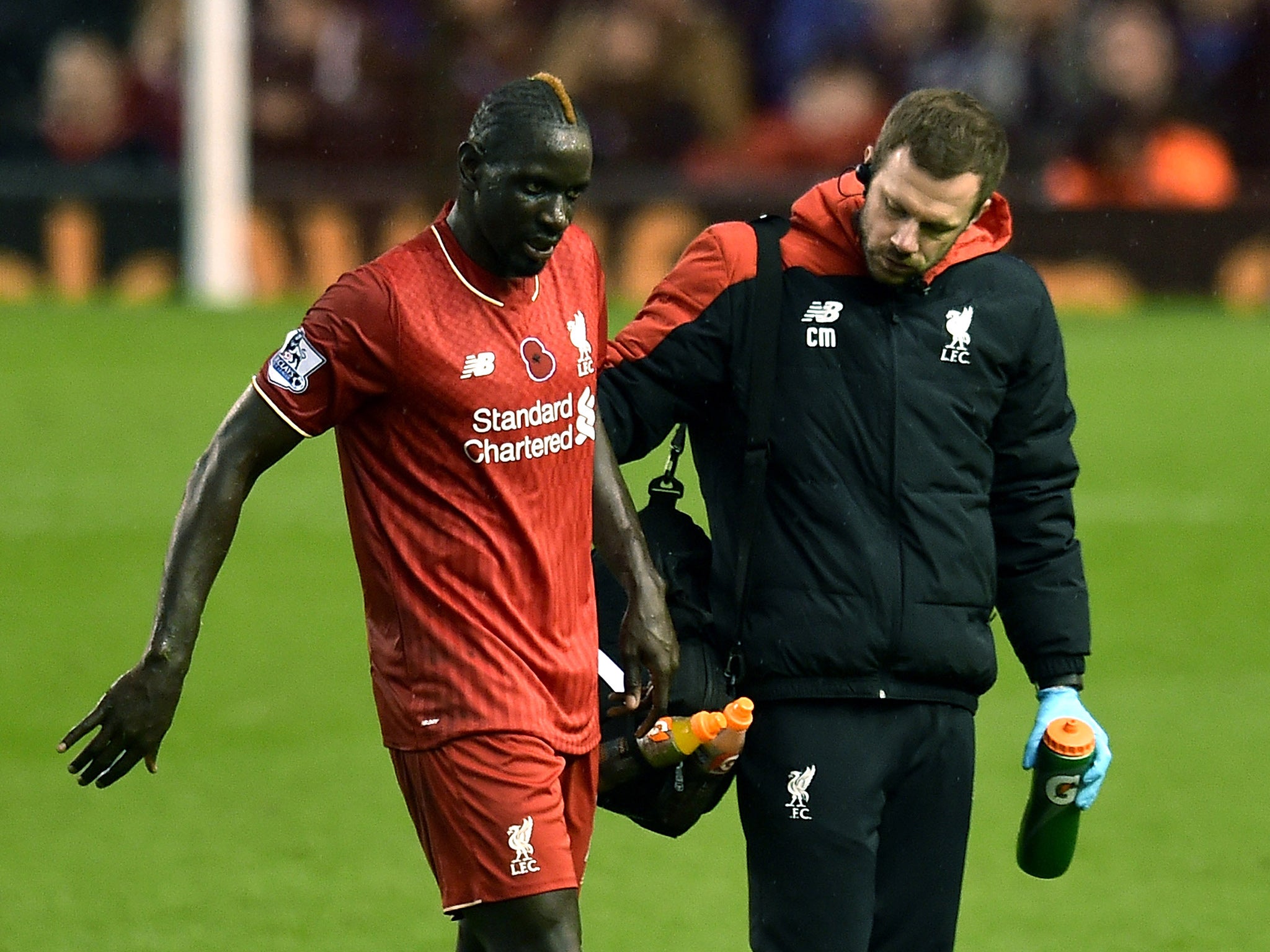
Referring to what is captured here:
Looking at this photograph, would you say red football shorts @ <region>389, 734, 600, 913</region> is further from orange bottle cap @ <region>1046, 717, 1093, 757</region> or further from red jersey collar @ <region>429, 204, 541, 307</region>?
orange bottle cap @ <region>1046, 717, 1093, 757</region>

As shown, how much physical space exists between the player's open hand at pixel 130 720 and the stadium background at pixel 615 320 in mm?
2518

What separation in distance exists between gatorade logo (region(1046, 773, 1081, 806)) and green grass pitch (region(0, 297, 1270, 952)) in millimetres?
1942

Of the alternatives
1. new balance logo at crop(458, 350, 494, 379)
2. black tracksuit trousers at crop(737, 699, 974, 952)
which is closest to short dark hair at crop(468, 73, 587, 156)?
new balance logo at crop(458, 350, 494, 379)

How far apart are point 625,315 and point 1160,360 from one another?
3.36 meters

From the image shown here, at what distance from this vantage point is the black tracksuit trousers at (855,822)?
4781 mm

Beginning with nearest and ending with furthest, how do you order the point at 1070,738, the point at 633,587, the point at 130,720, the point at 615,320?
the point at 130,720, the point at 633,587, the point at 1070,738, the point at 615,320

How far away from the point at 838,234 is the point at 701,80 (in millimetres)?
14473

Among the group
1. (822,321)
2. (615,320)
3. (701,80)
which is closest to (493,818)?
(822,321)

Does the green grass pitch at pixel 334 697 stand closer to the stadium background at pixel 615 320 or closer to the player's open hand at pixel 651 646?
the stadium background at pixel 615 320

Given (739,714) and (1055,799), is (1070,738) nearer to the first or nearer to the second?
(1055,799)

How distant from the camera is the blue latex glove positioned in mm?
5043

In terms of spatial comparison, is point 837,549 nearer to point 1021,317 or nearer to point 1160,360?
point 1021,317

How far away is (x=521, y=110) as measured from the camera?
451cm

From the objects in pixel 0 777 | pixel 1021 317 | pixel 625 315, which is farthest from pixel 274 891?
pixel 625 315
